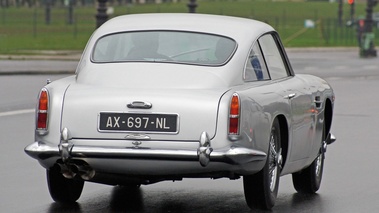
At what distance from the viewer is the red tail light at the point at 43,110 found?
8.70 metres

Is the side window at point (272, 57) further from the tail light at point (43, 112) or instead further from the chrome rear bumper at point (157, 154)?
the tail light at point (43, 112)

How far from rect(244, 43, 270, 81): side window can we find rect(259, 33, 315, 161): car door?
0.11m

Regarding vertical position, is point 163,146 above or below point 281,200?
above

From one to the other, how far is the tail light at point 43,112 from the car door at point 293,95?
1.90 m

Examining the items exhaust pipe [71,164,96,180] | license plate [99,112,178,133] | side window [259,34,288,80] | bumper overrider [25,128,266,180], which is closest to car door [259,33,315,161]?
side window [259,34,288,80]

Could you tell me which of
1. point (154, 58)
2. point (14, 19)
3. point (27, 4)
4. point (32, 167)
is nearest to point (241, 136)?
point (154, 58)

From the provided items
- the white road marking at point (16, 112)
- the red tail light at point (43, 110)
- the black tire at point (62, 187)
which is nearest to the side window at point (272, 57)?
the black tire at point (62, 187)

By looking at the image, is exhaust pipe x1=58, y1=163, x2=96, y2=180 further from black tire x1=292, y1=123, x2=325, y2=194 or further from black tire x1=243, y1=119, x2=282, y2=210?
black tire x1=292, y1=123, x2=325, y2=194

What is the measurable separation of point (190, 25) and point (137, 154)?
5.34ft

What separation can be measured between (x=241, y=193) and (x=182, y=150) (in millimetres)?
2009

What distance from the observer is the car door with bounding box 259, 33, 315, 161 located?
31.6 ft

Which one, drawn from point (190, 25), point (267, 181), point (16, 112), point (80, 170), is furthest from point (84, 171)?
point (16, 112)

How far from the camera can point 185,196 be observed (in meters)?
9.97

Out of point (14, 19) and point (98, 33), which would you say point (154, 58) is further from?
point (14, 19)
